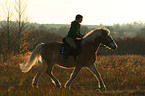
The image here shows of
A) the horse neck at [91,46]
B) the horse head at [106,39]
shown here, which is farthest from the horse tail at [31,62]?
the horse head at [106,39]

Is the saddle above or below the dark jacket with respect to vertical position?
below

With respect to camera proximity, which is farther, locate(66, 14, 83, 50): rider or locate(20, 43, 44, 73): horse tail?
locate(20, 43, 44, 73): horse tail

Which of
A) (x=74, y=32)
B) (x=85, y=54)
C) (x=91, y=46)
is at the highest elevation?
Result: (x=74, y=32)

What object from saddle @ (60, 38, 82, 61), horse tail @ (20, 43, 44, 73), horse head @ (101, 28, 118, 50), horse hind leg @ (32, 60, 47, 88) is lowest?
horse hind leg @ (32, 60, 47, 88)

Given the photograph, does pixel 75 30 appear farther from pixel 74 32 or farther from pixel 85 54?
pixel 85 54

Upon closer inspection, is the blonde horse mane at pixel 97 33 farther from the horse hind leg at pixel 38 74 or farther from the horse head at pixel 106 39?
the horse hind leg at pixel 38 74

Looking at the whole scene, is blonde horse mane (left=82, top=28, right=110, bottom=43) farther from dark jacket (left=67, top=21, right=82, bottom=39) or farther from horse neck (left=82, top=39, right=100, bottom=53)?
dark jacket (left=67, top=21, right=82, bottom=39)

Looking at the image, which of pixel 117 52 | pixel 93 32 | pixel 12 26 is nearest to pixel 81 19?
pixel 93 32

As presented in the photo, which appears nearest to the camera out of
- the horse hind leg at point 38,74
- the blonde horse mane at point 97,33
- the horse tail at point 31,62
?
the blonde horse mane at point 97,33

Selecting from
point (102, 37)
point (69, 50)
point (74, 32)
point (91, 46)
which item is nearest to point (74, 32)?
point (74, 32)

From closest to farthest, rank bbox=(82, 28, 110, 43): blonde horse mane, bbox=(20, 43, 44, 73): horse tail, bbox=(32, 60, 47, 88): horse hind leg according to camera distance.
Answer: bbox=(82, 28, 110, 43): blonde horse mane → bbox=(32, 60, 47, 88): horse hind leg → bbox=(20, 43, 44, 73): horse tail

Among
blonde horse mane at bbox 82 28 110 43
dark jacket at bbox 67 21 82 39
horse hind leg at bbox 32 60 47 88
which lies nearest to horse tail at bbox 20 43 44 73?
horse hind leg at bbox 32 60 47 88

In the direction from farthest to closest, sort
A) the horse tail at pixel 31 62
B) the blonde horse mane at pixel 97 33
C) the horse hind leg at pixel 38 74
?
1. the horse tail at pixel 31 62
2. the horse hind leg at pixel 38 74
3. the blonde horse mane at pixel 97 33

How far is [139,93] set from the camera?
6781 mm
